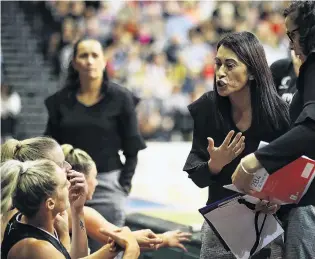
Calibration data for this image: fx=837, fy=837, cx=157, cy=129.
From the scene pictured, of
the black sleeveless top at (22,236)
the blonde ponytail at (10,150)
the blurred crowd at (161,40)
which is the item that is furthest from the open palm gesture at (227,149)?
the blurred crowd at (161,40)

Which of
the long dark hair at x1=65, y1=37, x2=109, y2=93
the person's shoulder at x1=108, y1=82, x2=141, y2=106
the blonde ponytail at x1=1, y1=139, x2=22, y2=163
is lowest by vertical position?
the blonde ponytail at x1=1, y1=139, x2=22, y2=163

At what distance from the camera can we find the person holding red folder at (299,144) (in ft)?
9.80

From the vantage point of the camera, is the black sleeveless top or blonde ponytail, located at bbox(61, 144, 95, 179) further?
blonde ponytail, located at bbox(61, 144, 95, 179)

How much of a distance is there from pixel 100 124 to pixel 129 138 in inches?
9.0

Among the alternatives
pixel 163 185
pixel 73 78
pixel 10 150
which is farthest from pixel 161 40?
pixel 10 150

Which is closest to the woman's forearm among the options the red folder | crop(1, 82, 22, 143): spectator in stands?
the red folder

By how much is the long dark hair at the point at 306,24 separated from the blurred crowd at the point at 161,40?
1082cm

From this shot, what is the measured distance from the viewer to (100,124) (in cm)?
520

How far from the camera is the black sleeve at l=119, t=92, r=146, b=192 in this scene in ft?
17.3

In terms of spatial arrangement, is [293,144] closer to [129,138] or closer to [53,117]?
[129,138]

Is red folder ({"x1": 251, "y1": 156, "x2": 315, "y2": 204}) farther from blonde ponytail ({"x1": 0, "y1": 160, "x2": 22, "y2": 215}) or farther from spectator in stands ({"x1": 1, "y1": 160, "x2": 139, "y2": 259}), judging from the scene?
blonde ponytail ({"x1": 0, "y1": 160, "x2": 22, "y2": 215})

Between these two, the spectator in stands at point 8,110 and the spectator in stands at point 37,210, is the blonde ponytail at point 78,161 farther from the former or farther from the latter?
the spectator in stands at point 8,110

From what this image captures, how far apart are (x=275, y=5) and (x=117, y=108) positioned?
11597 mm

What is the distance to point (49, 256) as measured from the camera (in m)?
3.19
